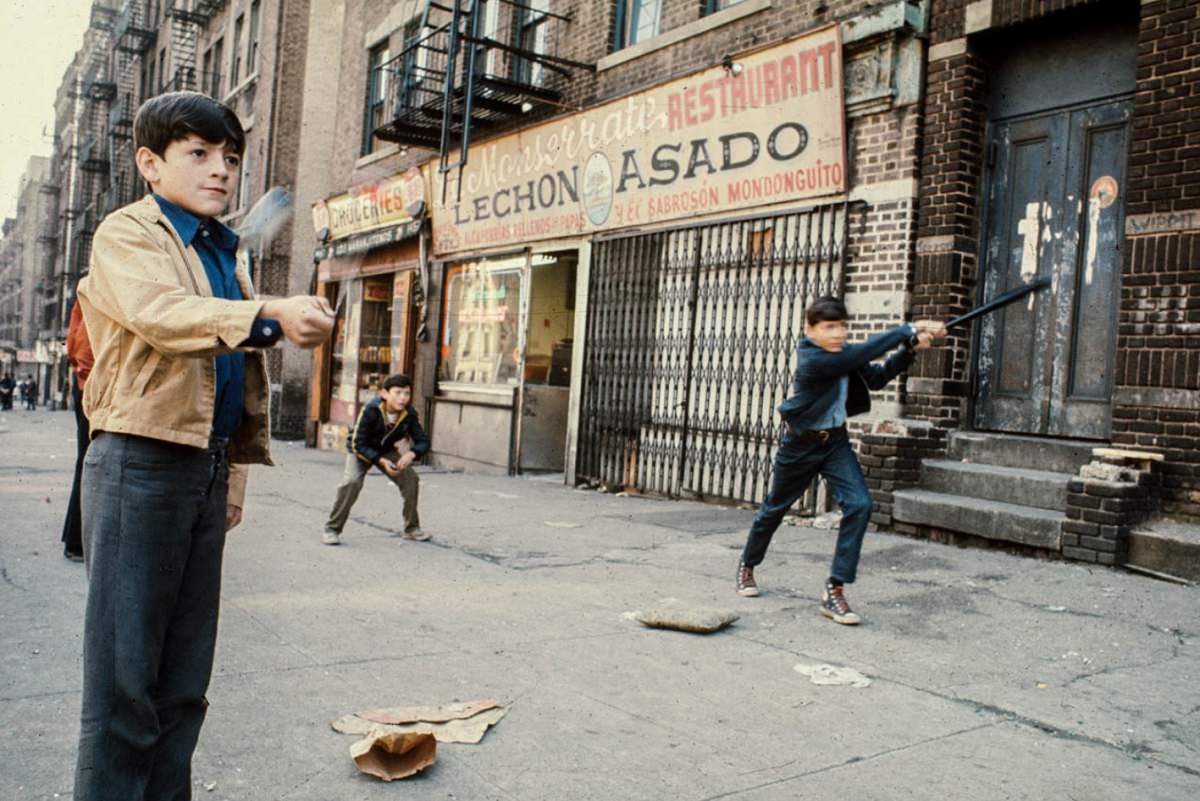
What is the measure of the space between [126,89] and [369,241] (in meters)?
28.0

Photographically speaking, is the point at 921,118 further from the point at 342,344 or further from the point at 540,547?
the point at 342,344

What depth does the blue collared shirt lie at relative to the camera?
7.64ft

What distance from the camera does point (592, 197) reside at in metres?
12.4

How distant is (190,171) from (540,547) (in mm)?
5497

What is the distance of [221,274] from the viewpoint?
2488mm

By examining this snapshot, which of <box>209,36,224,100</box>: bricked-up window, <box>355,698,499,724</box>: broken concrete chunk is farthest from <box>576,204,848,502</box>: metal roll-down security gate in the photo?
A: <box>209,36,224,100</box>: bricked-up window

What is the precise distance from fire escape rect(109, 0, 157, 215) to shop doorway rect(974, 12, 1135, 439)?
3515cm

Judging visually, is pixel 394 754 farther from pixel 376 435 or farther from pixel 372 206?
pixel 372 206

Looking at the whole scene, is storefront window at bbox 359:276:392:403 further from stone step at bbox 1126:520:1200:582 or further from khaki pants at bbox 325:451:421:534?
stone step at bbox 1126:520:1200:582

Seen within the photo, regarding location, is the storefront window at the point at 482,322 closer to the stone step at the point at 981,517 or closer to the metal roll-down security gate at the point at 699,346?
the metal roll-down security gate at the point at 699,346

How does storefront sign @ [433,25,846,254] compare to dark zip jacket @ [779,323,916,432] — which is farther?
storefront sign @ [433,25,846,254]

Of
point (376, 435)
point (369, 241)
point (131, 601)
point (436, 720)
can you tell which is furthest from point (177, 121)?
point (369, 241)

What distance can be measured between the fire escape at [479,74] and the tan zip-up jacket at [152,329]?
34.2 feet

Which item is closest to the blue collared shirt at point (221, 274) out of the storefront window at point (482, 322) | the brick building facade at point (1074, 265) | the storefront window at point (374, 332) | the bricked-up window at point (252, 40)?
the brick building facade at point (1074, 265)
